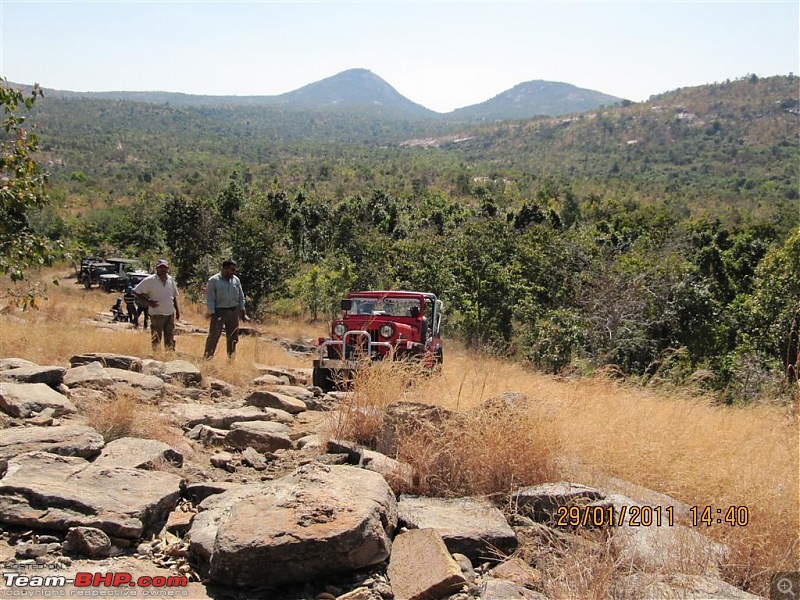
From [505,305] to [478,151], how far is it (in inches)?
5434

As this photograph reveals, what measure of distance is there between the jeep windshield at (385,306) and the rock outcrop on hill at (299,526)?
5.28 metres

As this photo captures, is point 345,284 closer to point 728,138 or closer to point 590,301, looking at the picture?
point 590,301

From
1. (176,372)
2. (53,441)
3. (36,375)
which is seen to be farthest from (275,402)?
(53,441)

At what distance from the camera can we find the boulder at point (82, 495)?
3.14 metres

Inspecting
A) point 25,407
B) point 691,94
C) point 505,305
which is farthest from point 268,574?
point 691,94

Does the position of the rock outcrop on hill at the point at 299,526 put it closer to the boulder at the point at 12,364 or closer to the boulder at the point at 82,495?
the boulder at the point at 82,495

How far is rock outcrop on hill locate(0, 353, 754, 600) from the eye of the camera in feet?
9.59

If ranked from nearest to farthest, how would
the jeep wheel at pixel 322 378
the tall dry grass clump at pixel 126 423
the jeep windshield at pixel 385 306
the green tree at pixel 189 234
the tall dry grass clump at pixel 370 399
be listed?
the tall dry grass clump at pixel 126 423
the tall dry grass clump at pixel 370 399
the jeep wheel at pixel 322 378
the jeep windshield at pixel 385 306
the green tree at pixel 189 234

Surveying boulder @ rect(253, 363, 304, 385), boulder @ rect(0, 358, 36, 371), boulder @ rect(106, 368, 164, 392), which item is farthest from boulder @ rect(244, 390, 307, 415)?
boulder @ rect(0, 358, 36, 371)

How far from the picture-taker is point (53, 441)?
13.4 feet

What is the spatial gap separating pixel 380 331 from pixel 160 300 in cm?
329

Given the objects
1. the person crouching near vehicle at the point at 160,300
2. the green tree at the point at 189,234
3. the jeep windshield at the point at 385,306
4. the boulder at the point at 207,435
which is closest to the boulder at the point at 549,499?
the boulder at the point at 207,435

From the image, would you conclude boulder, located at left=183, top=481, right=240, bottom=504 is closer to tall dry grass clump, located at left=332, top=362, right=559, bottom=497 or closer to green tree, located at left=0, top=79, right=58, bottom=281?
tall dry grass clump, located at left=332, top=362, right=559, bottom=497

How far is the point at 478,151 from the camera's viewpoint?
151125 millimetres
